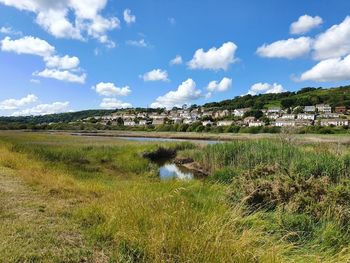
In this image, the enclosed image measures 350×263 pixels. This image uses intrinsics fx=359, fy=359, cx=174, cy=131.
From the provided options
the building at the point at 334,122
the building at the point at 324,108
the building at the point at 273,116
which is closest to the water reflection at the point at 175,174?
the building at the point at 334,122

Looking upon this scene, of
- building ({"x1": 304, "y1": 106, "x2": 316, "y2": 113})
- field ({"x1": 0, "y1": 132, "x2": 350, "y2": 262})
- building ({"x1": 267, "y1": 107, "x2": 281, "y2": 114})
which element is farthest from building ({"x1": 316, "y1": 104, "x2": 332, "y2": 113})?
field ({"x1": 0, "y1": 132, "x2": 350, "y2": 262})

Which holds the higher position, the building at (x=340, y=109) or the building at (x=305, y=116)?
the building at (x=340, y=109)

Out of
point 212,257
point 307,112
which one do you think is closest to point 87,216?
point 212,257

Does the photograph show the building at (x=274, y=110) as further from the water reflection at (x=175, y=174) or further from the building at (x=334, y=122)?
the water reflection at (x=175, y=174)

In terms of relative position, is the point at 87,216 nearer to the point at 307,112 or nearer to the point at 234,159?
the point at 234,159

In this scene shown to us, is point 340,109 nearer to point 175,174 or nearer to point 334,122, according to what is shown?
point 334,122

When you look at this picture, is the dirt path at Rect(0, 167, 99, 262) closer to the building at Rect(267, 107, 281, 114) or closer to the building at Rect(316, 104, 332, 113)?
the building at Rect(316, 104, 332, 113)

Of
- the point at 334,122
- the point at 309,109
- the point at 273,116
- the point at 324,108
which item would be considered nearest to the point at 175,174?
the point at 334,122

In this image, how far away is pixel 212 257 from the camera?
4203 mm

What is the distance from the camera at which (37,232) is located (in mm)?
5543

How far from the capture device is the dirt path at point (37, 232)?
4650mm

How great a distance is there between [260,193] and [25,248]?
5690mm

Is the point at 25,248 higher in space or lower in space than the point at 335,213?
higher

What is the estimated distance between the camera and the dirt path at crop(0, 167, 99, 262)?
183 inches
